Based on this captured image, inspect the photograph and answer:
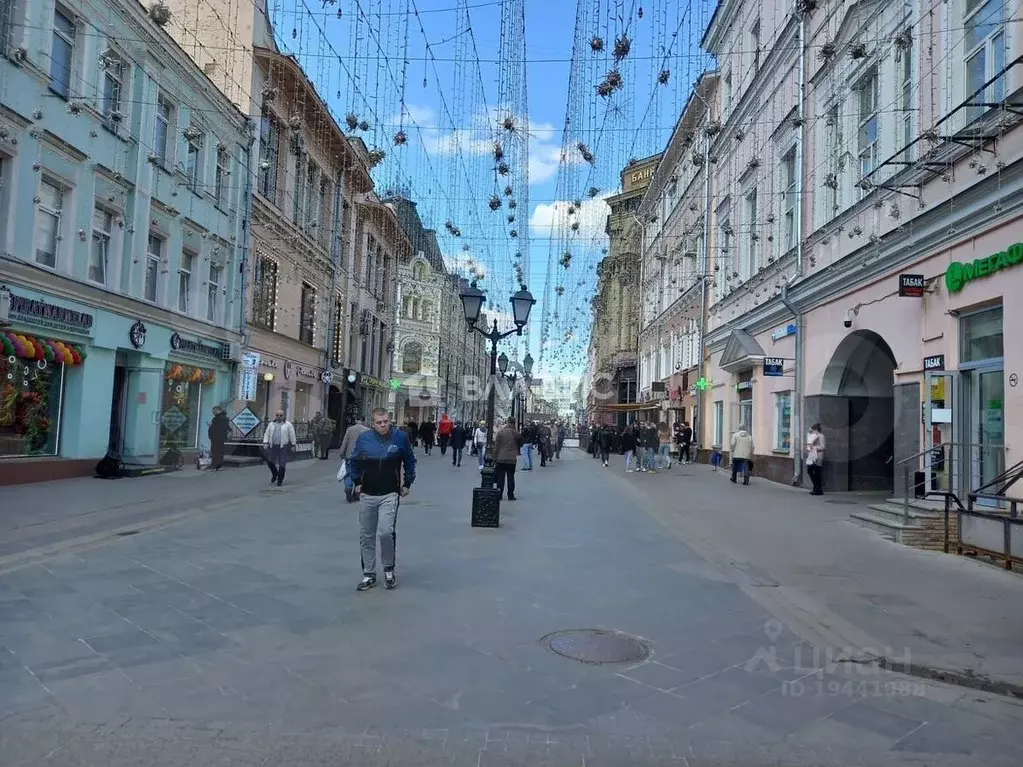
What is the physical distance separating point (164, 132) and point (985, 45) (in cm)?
1819

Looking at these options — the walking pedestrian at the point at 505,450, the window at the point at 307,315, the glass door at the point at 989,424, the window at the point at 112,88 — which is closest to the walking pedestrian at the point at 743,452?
the walking pedestrian at the point at 505,450

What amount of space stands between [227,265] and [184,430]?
18.4 ft

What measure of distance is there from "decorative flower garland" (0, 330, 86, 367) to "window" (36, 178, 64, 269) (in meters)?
1.57

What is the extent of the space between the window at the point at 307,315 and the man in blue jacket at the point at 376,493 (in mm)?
25155

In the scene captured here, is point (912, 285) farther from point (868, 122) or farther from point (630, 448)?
point (630, 448)

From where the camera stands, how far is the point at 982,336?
11.6 metres

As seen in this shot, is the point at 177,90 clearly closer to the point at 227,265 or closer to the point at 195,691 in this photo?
the point at 227,265

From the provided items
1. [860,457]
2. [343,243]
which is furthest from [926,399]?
[343,243]

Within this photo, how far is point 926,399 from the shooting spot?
12.9m

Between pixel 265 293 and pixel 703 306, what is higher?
pixel 703 306

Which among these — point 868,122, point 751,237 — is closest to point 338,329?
point 751,237

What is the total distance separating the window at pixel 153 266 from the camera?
1998 cm

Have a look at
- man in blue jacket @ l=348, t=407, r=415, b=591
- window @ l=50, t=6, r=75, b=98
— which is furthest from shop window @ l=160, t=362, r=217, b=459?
man in blue jacket @ l=348, t=407, r=415, b=591

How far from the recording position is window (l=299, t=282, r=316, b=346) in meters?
31.8
